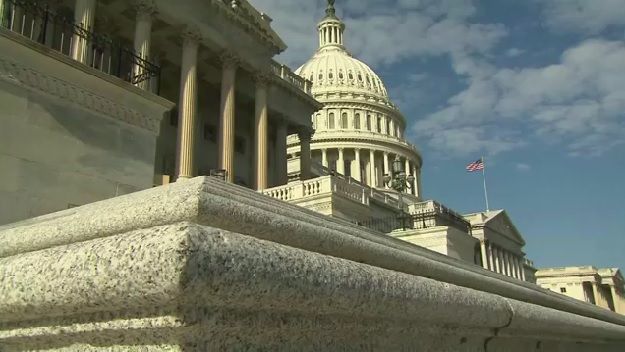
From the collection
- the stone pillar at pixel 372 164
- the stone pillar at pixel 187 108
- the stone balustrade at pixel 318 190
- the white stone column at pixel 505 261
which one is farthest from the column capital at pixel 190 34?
the stone pillar at pixel 372 164

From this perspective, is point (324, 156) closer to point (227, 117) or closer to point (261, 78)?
point (261, 78)

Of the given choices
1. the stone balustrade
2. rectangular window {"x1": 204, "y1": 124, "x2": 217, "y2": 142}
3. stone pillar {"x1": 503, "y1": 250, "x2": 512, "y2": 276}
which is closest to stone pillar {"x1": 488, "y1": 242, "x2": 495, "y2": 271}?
stone pillar {"x1": 503, "y1": 250, "x2": 512, "y2": 276}

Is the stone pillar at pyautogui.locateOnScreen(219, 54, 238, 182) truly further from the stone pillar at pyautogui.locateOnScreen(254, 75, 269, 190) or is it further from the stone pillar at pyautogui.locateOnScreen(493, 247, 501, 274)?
the stone pillar at pyautogui.locateOnScreen(493, 247, 501, 274)

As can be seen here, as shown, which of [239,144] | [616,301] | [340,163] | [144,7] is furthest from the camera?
Answer: [340,163]

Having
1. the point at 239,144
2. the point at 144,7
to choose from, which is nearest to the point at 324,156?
the point at 239,144

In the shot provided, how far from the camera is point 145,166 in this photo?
680cm

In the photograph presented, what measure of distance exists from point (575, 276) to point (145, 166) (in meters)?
88.7

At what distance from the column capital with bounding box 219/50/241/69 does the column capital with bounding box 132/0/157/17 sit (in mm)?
5719

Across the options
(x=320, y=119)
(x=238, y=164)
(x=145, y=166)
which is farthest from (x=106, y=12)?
(x=320, y=119)

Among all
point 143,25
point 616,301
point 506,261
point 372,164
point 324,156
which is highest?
point 324,156

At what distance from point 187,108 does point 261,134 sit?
21.8 feet

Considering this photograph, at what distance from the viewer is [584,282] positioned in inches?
3285

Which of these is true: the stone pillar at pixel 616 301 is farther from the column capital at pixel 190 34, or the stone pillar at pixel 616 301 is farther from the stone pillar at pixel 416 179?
the column capital at pixel 190 34

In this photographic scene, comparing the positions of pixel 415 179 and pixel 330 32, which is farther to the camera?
pixel 330 32
